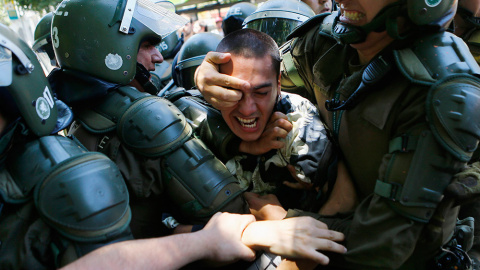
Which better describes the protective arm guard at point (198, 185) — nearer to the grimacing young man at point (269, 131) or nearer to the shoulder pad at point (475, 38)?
the grimacing young man at point (269, 131)

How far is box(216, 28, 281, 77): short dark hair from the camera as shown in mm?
2336

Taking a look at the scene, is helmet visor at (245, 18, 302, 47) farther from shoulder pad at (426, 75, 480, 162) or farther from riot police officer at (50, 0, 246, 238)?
shoulder pad at (426, 75, 480, 162)

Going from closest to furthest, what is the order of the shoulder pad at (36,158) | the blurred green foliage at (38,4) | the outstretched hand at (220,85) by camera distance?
the shoulder pad at (36,158) → the outstretched hand at (220,85) → the blurred green foliage at (38,4)

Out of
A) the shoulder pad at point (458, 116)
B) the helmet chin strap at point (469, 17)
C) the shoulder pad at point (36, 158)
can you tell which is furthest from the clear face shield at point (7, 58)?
the helmet chin strap at point (469, 17)

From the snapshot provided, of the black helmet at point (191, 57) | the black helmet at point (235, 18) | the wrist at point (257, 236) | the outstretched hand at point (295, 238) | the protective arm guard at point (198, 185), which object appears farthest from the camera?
the black helmet at point (235, 18)

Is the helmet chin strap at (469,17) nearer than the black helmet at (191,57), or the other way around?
the helmet chin strap at (469,17)

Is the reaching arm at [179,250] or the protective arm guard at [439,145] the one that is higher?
the protective arm guard at [439,145]

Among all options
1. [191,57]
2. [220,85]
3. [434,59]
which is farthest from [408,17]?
[191,57]

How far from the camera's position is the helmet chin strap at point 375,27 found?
178 centimetres

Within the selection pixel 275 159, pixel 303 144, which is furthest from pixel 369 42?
pixel 275 159

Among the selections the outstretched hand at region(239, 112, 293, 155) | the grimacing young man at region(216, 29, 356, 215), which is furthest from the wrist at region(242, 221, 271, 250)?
the outstretched hand at region(239, 112, 293, 155)

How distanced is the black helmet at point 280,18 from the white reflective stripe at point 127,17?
1755 millimetres

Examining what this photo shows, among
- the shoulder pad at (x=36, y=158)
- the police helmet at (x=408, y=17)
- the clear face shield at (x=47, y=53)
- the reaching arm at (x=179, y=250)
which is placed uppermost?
the police helmet at (x=408, y=17)

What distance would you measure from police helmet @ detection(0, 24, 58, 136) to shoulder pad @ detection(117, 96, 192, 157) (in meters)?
0.42
